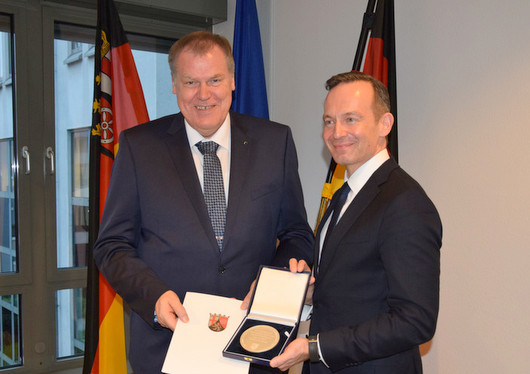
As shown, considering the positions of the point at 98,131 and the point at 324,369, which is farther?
the point at 98,131

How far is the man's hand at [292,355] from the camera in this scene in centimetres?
130

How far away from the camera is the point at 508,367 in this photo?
7.93 feet

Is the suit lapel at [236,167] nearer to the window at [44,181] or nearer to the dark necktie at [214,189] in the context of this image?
the dark necktie at [214,189]

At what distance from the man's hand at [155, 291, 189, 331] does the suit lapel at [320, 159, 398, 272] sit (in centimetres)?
44

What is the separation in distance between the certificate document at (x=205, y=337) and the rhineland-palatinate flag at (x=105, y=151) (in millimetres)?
1886

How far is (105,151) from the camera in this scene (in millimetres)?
3256

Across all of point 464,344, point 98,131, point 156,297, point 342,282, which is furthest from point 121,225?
point 464,344

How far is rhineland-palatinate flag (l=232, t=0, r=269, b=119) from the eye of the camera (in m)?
3.57

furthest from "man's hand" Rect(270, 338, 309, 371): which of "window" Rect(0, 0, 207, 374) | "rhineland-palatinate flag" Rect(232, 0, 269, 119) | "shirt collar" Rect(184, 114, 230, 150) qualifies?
"window" Rect(0, 0, 207, 374)

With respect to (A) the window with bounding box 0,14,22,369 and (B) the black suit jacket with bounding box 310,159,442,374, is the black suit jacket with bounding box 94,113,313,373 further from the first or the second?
(A) the window with bounding box 0,14,22,369

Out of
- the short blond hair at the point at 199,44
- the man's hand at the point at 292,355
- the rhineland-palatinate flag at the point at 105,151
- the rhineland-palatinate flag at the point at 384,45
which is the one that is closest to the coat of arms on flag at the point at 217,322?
the man's hand at the point at 292,355

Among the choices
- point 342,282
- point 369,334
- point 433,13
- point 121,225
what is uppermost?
point 433,13

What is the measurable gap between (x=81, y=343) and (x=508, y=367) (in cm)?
301

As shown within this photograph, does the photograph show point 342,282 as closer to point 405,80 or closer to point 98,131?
point 405,80
